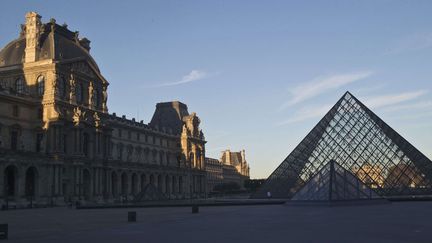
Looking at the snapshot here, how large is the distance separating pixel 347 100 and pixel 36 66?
36.3 m

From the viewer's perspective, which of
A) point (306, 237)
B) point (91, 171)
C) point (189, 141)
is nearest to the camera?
point (306, 237)

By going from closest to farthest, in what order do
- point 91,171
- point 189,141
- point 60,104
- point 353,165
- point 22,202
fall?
point 353,165 → point 22,202 → point 60,104 → point 91,171 → point 189,141

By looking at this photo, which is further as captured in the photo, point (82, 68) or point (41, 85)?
point (82, 68)

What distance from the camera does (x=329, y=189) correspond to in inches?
1300

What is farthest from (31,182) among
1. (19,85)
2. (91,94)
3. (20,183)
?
(91,94)

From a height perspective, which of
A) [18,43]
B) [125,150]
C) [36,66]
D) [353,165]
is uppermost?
[18,43]

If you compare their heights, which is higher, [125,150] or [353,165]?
[125,150]

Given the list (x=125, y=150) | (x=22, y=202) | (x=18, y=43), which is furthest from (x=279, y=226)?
(x=125, y=150)

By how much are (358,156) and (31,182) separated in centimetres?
3479

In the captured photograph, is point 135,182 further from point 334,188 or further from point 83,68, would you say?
point 334,188

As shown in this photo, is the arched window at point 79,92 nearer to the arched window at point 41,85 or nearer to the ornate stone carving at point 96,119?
the ornate stone carving at point 96,119

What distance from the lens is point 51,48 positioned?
196 ft

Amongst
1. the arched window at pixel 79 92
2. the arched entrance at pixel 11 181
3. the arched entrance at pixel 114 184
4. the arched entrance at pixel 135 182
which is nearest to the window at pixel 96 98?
the arched window at pixel 79 92

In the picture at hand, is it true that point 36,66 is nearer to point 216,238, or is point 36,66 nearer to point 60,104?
point 60,104
